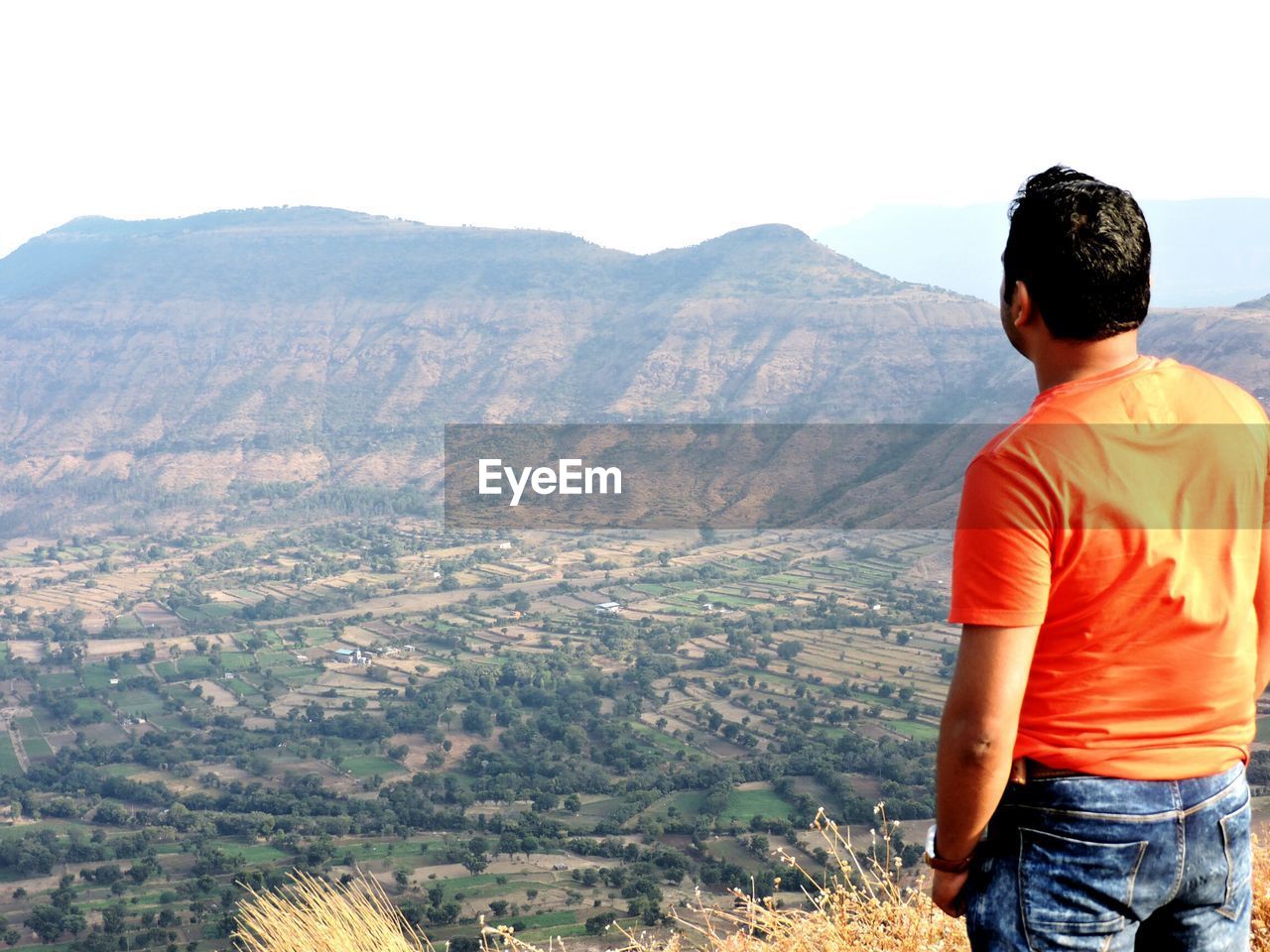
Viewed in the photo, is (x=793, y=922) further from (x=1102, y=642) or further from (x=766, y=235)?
(x=766, y=235)

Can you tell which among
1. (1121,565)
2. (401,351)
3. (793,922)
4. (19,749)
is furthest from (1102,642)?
(401,351)

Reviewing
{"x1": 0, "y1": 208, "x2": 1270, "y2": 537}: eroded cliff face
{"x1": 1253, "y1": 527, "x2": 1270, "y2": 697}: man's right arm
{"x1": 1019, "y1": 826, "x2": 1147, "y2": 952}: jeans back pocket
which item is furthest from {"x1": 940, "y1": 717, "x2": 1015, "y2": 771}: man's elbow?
{"x1": 0, "y1": 208, "x2": 1270, "y2": 537}: eroded cliff face

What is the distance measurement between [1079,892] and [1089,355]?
2.27ft

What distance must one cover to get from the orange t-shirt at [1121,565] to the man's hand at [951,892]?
20 cm

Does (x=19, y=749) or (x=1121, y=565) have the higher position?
(x=1121, y=565)

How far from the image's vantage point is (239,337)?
111938 mm

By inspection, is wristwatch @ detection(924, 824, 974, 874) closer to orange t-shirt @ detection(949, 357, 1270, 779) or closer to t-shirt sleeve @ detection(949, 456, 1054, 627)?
orange t-shirt @ detection(949, 357, 1270, 779)

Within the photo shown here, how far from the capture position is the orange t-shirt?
1.30m

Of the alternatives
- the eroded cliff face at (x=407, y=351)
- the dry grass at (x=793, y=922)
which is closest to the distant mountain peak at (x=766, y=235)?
the eroded cliff face at (x=407, y=351)

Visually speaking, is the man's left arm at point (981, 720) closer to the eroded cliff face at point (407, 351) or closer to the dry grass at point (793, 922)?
the dry grass at point (793, 922)

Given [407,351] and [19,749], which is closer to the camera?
[19,749]

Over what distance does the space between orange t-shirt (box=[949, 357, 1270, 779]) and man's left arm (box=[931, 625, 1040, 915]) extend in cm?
3

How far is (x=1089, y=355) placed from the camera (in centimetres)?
144

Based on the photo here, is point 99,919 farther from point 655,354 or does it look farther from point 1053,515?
point 655,354
